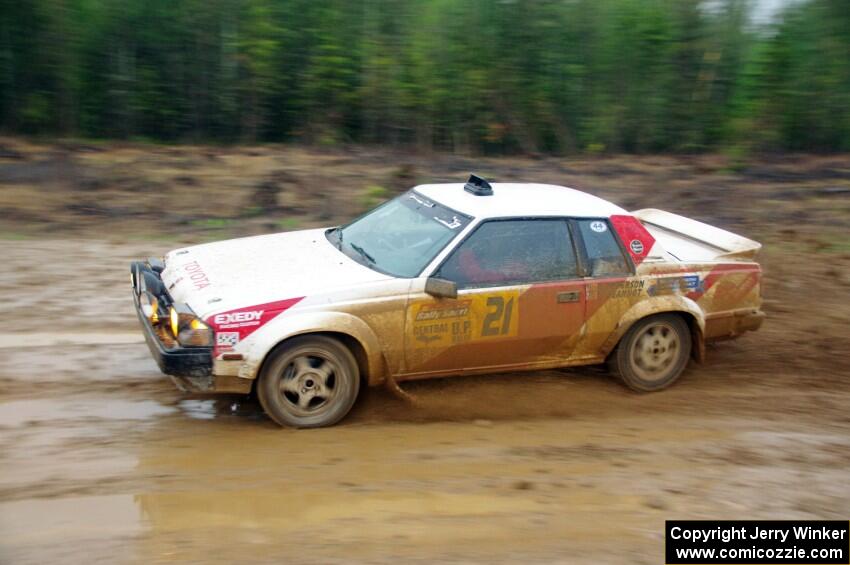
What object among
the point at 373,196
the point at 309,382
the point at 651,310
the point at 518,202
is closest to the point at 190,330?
the point at 309,382

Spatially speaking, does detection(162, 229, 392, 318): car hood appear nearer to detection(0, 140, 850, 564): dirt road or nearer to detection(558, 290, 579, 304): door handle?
detection(0, 140, 850, 564): dirt road

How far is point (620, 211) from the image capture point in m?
6.61

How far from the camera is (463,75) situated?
46.1 ft

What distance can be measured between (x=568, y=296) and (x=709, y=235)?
1725 mm

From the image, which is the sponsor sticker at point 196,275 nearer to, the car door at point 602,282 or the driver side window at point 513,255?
the driver side window at point 513,255

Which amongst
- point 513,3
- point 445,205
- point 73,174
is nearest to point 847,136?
point 513,3

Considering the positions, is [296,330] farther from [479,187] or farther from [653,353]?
[653,353]

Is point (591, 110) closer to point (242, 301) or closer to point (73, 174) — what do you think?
point (73, 174)

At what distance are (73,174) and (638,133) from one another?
8.67m

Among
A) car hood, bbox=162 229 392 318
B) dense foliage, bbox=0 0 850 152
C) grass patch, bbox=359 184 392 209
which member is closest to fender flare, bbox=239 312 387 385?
car hood, bbox=162 229 392 318

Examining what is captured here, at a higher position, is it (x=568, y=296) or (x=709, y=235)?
(x=709, y=235)

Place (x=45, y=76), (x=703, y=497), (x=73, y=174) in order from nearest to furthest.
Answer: (x=703, y=497) → (x=73, y=174) → (x=45, y=76)

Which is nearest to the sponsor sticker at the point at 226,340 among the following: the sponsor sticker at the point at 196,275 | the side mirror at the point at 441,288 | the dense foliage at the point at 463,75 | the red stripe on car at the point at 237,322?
the red stripe on car at the point at 237,322

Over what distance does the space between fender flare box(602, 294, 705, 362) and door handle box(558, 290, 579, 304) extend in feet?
1.43
